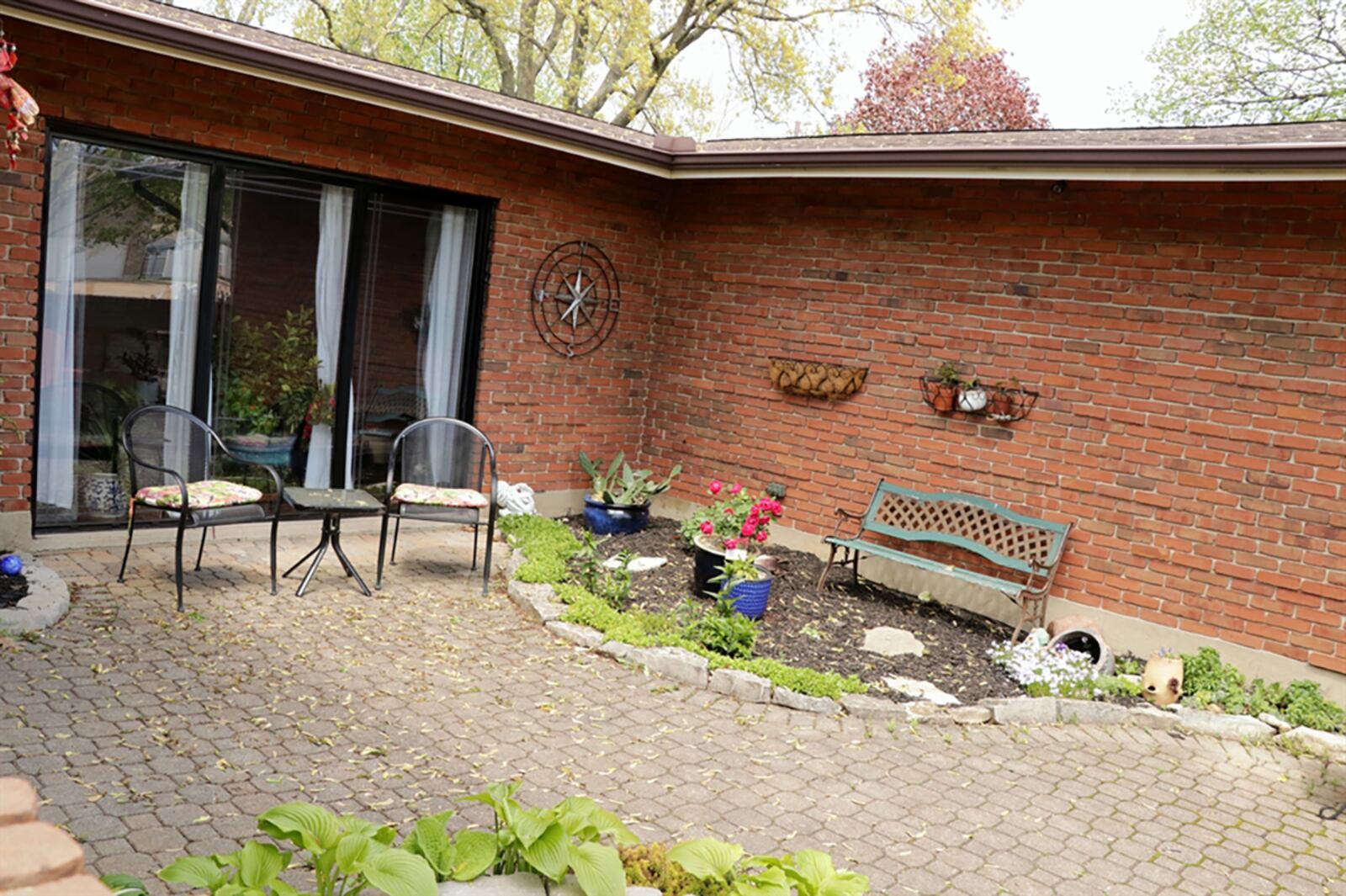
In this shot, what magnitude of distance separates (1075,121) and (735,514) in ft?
78.4

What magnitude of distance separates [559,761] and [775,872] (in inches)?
64.4

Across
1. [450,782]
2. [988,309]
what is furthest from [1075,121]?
[450,782]

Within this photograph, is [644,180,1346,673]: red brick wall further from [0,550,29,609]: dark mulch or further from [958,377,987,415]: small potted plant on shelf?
[0,550,29,609]: dark mulch

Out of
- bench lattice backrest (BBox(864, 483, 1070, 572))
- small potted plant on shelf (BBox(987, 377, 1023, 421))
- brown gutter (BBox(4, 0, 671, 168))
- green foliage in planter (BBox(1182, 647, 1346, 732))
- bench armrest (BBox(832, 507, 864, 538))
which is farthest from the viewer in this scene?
bench armrest (BBox(832, 507, 864, 538))

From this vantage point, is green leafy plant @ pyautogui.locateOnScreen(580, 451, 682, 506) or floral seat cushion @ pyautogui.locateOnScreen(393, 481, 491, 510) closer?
floral seat cushion @ pyautogui.locateOnScreen(393, 481, 491, 510)

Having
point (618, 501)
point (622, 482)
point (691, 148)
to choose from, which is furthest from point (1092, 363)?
point (622, 482)

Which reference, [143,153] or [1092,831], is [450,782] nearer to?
[1092,831]

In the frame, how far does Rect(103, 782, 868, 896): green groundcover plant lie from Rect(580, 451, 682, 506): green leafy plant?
5153mm

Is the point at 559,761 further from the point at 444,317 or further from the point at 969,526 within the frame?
the point at 444,317

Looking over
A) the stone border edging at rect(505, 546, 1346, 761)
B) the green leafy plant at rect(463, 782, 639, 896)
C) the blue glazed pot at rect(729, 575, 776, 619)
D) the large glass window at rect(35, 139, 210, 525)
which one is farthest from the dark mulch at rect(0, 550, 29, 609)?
the blue glazed pot at rect(729, 575, 776, 619)

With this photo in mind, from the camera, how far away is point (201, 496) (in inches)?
220

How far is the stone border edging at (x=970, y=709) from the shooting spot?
5.04 metres

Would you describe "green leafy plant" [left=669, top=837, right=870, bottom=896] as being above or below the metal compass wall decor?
below

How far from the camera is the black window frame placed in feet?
19.3
